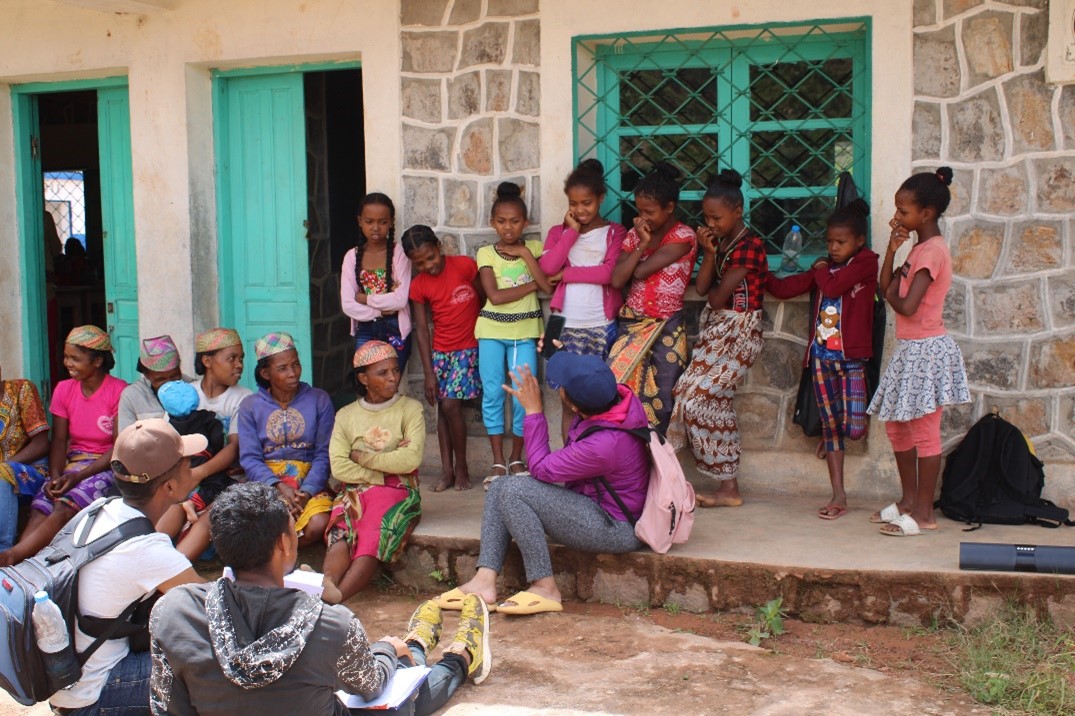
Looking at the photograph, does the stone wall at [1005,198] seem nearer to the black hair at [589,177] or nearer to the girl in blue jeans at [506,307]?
the black hair at [589,177]

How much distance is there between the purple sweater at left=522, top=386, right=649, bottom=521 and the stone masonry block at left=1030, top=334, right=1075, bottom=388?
1.98m

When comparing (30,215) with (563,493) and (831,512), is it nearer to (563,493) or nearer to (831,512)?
(563,493)

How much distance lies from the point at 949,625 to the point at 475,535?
2003 millimetres

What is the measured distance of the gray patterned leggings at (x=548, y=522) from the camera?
4.81 metres

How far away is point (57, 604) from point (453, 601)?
6.67ft

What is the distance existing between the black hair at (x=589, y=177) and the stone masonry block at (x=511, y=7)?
876 millimetres

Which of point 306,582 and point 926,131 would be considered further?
point 926,131

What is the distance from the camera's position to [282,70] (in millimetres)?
6758

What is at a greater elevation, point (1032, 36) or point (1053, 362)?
point (1032, 36)

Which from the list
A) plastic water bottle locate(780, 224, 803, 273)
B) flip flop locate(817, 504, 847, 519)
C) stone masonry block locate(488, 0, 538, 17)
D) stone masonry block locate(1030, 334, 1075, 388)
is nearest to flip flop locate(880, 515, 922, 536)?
flip flop locate(817, 504, 847, 519)

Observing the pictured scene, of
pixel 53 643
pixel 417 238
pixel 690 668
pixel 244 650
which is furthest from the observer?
pixel 417 238

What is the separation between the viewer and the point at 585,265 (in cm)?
586

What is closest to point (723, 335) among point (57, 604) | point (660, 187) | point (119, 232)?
point (660, 187)

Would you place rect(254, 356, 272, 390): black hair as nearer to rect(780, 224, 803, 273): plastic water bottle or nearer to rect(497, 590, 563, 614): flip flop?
rect(497, 590, 563, 614): flip flop
